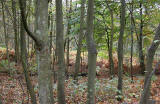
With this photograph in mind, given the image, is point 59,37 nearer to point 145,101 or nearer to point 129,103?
point 145,101

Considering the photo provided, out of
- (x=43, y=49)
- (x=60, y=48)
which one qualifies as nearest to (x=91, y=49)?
(x=60, y=48)

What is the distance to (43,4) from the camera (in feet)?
7.19

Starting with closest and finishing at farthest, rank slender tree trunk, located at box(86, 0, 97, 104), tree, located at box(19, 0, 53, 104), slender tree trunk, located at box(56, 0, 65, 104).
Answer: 1. tree, located at box(19, 0, 53, 104)
2. slender tree trunk, located at box(86, 0, 97, 104)
3. slender tree trunk, located at box(56, 0, 65, 104)

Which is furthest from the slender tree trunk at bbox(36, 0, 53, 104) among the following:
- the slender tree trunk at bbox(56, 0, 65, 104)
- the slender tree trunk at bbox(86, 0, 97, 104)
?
the slender tree trunk at bbox(56, 0, 65, 104)

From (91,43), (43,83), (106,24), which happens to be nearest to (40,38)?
(43,83)

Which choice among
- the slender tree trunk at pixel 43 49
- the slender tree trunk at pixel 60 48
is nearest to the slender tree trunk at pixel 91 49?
the slender tree trunk at pixel 60 48

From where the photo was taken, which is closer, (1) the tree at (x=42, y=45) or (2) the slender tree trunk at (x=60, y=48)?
(1) the tree at (x=42, y=45)

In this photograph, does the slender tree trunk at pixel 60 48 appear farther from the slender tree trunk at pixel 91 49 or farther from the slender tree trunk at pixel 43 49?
the slender tree trunk at pixel 43 49

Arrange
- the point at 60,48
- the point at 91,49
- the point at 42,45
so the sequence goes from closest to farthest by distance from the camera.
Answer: the point at 42,45
the point at 91,49
the point at 60,48

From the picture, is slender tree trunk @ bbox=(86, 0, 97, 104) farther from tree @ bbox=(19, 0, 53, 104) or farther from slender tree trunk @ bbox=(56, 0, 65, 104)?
tree @ bbox=(19, 0, 53, 104)

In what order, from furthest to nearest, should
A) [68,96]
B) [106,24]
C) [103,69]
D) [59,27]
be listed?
1. [103,69]
2. [106,24]
3. [68,96]
4. [59,27]

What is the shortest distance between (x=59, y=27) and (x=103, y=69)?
955 cm

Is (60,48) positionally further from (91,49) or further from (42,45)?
(42,45)

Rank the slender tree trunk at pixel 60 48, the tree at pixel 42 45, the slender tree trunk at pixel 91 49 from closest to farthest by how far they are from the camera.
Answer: the tree at pixel 42 45 → the slender tree trunk at pixel 91 49 → the slender tree trunk at pixel 60 48
